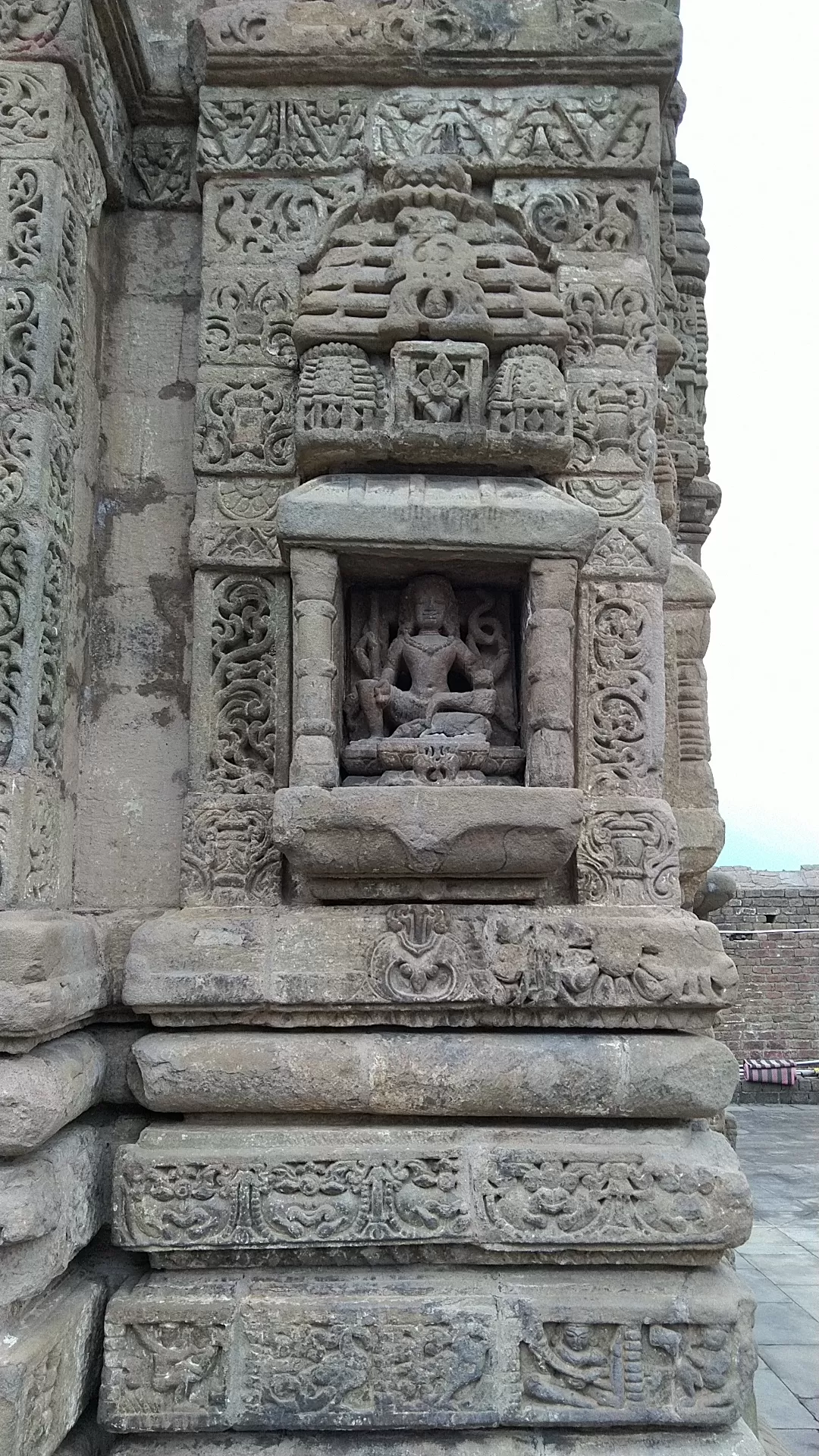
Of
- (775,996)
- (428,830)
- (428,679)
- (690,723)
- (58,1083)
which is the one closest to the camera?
(58,1083)

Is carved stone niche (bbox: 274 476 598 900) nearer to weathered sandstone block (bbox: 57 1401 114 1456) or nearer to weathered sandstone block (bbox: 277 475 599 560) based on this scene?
weathered sandstone block (bbox: 277 475 599 560)

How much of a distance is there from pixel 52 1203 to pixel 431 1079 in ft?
3.61

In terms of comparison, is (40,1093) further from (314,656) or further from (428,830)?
(314,656)

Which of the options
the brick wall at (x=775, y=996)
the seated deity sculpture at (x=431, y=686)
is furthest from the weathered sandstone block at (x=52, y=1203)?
the brick wall at (x=775, y=996)

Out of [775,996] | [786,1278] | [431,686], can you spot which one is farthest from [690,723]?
[775,996]

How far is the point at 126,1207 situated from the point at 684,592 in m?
2.98

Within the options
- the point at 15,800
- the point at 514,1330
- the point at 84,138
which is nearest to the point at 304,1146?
the point at 514,1330

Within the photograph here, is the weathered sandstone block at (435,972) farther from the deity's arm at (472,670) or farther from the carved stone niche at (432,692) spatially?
the deity's arm at (472,670)

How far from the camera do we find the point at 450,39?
3.79 meters

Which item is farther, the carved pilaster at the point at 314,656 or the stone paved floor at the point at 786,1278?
the stone paved floor at the point at 786,1278

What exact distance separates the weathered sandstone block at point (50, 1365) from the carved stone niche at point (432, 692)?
136 cm

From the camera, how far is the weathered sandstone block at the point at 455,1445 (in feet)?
9.44

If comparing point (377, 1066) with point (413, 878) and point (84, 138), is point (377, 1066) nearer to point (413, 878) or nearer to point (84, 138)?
point (413, 878)

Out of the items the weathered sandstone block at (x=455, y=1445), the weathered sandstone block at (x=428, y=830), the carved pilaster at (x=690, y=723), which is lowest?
the weathered sandstone block at (x=455, y=1445)
